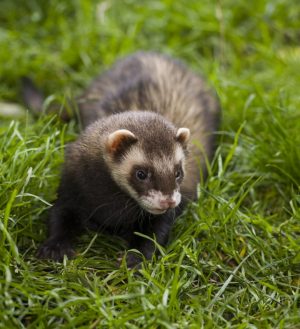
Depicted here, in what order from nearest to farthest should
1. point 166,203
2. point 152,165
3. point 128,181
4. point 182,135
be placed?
point 166,203 → point 152,165 → point 128,181 → point 182,135

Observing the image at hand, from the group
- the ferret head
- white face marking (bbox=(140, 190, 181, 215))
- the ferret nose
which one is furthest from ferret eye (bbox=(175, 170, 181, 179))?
the ferret nose

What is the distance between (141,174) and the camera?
13.8ft

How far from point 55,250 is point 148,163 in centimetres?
96

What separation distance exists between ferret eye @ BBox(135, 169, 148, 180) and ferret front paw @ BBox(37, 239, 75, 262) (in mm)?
779

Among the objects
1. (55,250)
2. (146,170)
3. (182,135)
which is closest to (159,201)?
(146,170)

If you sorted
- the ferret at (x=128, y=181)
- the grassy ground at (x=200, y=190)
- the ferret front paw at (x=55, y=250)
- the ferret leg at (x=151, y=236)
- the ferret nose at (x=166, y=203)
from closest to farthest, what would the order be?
1. the grassy ground at (x=200, y=190)
2. the ferret nose at (x=166, y=203)
3. the ferret at (x=128, y=181)
4. the ferret front paw at (x=55, y=250)
5. the ferret leg at (x=151, y=236)

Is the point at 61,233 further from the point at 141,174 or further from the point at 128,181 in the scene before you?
the point at 141,174

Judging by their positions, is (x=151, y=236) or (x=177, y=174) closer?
(x=177, y=174)

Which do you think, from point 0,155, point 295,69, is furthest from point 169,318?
point 295,69

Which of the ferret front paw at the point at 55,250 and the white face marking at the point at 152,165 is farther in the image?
the ferret front paw at the point at 55,250

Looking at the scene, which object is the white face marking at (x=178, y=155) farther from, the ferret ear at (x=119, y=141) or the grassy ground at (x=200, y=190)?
the grassy ground at (x=200, y=190)

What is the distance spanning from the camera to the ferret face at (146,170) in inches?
160

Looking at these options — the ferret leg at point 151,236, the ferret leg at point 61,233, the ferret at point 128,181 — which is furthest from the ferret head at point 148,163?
the ferret leg at point 61,233

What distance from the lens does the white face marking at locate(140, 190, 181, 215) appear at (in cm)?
399
